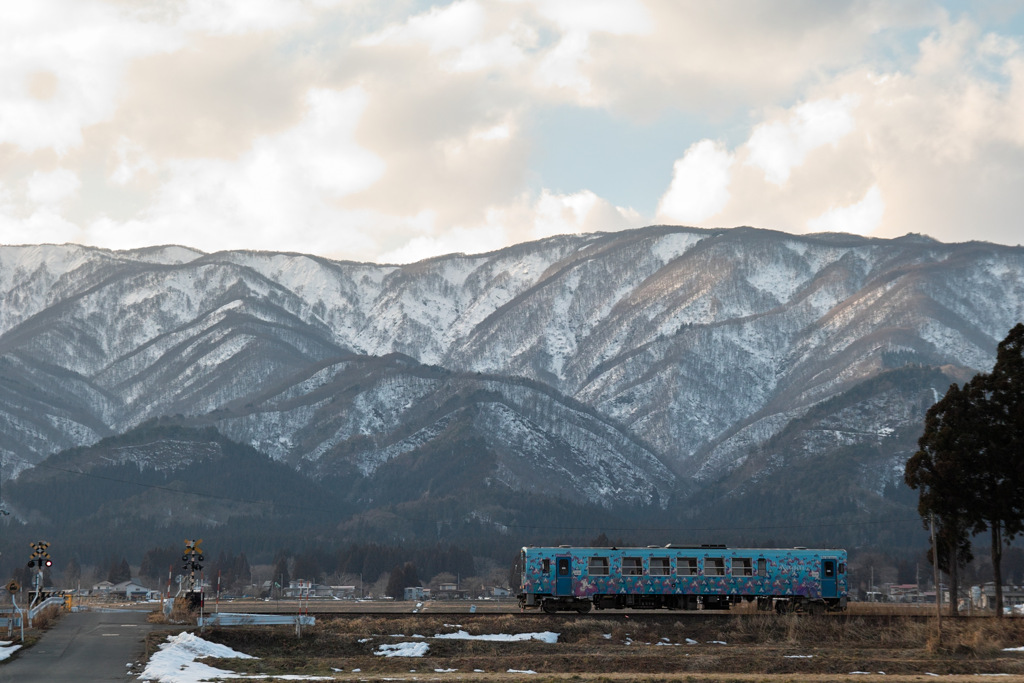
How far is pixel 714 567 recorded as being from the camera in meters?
71.0

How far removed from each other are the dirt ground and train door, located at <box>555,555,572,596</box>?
561cm

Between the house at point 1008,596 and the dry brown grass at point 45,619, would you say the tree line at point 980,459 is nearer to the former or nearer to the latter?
the dry brown grass at point 45,619

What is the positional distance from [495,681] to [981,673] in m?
17.3

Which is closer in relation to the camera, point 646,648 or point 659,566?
point 646,648

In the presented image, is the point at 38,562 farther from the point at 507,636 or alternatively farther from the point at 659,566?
the point at 659,566

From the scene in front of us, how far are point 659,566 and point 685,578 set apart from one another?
1692 mm

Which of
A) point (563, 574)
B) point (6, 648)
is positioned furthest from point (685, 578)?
point (6, 648)

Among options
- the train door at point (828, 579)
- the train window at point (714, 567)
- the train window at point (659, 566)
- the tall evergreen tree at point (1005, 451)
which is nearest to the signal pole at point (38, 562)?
the train window at point (659, 566)

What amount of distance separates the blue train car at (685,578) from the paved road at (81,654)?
24.6 metres

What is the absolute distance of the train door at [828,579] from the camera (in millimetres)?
71125

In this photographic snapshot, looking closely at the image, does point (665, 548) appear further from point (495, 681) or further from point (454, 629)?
point (495, 681)

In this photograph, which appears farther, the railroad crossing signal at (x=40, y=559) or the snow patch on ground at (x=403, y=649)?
the railroad crossing signal at (x=40, y=559)

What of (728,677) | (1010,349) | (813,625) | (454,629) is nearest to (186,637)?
(454,629)

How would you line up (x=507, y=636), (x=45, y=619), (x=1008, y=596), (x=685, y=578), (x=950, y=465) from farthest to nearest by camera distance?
1. (x=1008, y=596)
2. (x=685, y=578)
3. (x=950, y=465)
4. (x=45, y=619)
5. (x=507, y=636)
